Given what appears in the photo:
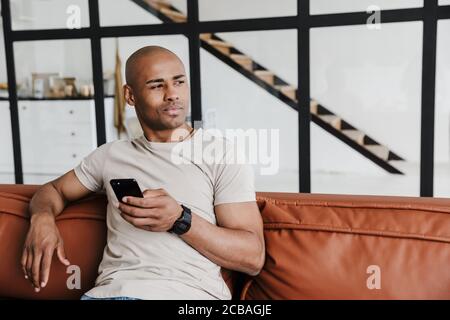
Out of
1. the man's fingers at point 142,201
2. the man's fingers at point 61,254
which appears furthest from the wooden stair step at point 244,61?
the man's fingers at point 142,201

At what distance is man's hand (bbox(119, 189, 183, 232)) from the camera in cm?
104

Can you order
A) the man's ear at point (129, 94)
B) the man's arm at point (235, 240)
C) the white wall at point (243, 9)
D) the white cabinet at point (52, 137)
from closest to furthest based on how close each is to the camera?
the man's arm at point (235, 240) → the man's ear at point (129, 94) → the white wall at point (243, 9) → the white cabinet at point (52, 137)

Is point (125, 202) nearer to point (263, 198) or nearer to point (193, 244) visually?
point (193, 244)

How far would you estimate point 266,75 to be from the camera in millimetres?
3508

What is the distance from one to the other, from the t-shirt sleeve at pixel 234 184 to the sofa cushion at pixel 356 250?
72 mm

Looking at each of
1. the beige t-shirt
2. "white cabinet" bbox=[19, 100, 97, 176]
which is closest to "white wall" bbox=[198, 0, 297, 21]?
"white cabinet" bbox=[19, 100, 97, 176]

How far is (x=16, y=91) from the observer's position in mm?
3961

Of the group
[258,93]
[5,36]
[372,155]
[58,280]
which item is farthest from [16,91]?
[58,280]

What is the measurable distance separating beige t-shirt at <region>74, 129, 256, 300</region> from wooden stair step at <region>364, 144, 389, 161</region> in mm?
2355

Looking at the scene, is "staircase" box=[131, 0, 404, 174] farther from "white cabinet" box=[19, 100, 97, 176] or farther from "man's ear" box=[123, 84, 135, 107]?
"man's ear" box=[123, 84, 135, 107]

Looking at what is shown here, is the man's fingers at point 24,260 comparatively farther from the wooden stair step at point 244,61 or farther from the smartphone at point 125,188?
the wooden stair step at point 244,61

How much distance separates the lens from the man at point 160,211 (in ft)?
3.70

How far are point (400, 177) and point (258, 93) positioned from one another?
111cm

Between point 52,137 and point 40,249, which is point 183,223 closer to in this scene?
point 40,249
